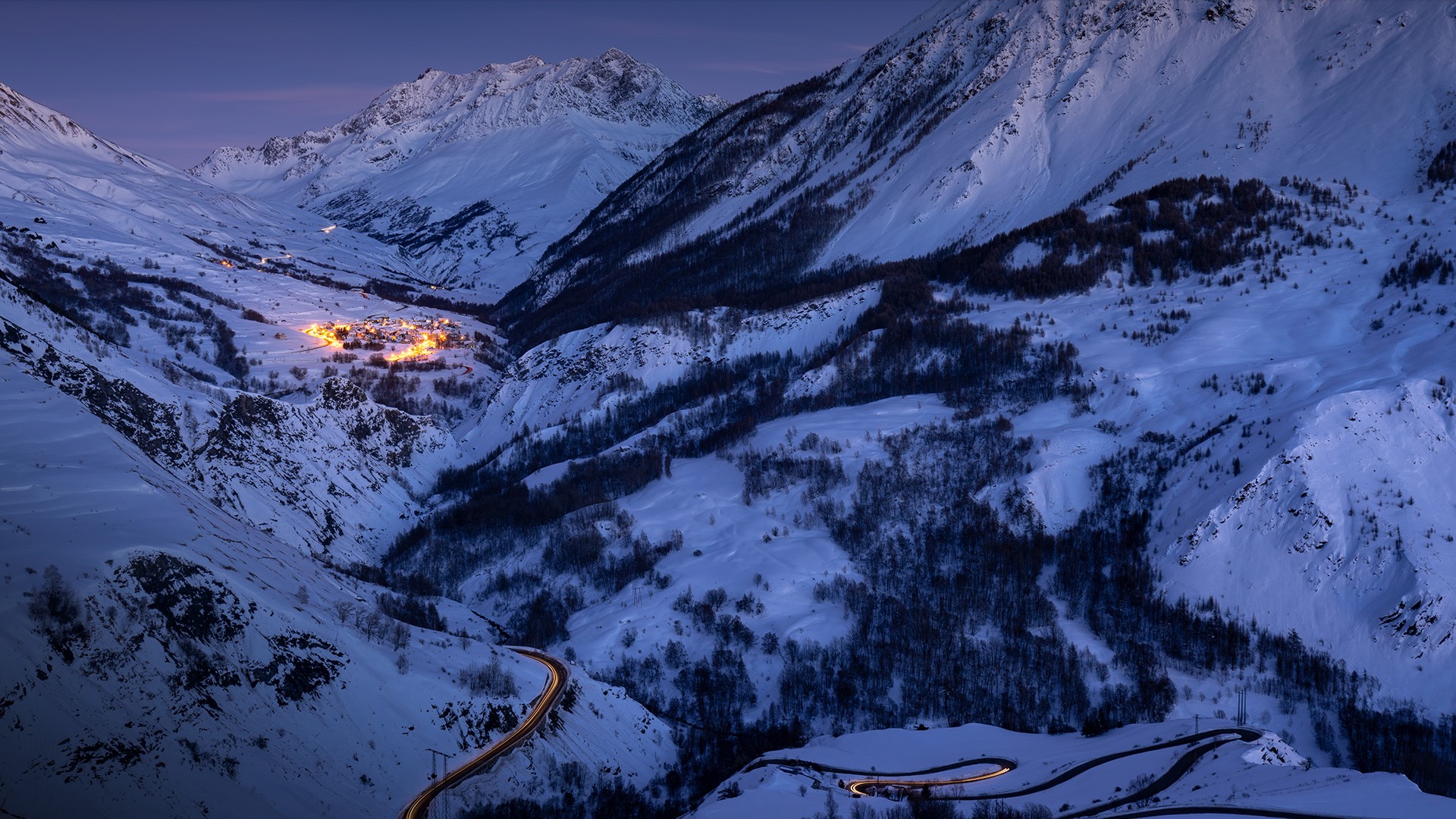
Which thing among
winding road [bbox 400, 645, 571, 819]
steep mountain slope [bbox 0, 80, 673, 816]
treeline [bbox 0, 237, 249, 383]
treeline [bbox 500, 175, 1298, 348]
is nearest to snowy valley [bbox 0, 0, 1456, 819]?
steep mountain slope [bbox 0, 80, 673, 816]

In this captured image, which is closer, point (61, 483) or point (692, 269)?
point (61, 483)

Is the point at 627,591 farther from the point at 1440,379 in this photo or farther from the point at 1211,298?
the point at 1211,298

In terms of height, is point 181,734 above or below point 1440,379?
below

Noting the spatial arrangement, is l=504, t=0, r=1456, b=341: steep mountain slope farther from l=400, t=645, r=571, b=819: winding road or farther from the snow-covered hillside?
l=400, t=645, r=571, b=819: winding road

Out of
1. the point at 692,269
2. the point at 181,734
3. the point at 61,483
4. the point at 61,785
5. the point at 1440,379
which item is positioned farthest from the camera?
the point at 692,269

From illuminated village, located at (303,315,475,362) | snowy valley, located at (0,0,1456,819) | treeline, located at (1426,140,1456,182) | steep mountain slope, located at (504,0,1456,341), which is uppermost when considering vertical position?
steep mountain slope, located at (504,0,1456,341)

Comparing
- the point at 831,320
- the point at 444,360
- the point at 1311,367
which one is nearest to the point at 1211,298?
the point at 1311,367

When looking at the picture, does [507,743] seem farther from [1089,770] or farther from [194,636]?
[1089,770]
